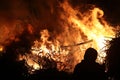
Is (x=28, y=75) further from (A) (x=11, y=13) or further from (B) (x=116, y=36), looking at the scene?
(A) (x=11, y=13)

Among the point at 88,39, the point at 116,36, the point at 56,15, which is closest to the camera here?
the point at 116,36

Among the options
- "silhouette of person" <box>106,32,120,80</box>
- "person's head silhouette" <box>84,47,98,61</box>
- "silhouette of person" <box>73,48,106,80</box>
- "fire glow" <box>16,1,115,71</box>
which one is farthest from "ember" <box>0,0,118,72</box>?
"person's head silhouette" <box>84,47,98,61</box>

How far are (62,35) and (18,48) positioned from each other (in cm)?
285

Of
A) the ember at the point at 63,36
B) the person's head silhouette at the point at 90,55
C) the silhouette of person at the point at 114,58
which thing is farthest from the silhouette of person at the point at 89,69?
the ember at the point at 63,36

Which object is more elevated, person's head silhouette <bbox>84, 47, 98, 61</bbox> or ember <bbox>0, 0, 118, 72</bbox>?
ember <bbox>0, 0, 118, 72</bbox>

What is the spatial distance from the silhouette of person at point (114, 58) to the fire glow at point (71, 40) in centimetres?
48

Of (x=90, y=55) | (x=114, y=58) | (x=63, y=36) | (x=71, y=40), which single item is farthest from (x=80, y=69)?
(x=63, y=36)

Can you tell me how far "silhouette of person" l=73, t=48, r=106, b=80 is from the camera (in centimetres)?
1006

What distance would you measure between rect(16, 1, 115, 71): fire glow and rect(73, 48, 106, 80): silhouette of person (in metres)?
2.67

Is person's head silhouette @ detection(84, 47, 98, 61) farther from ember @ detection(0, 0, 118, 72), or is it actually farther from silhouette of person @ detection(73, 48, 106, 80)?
ember @ detection(0, 0, 118, 72)

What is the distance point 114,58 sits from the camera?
12.5 m

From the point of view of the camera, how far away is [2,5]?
57.4 feet

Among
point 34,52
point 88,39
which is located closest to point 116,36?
point 88,39

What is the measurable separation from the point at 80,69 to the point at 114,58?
277 cm
